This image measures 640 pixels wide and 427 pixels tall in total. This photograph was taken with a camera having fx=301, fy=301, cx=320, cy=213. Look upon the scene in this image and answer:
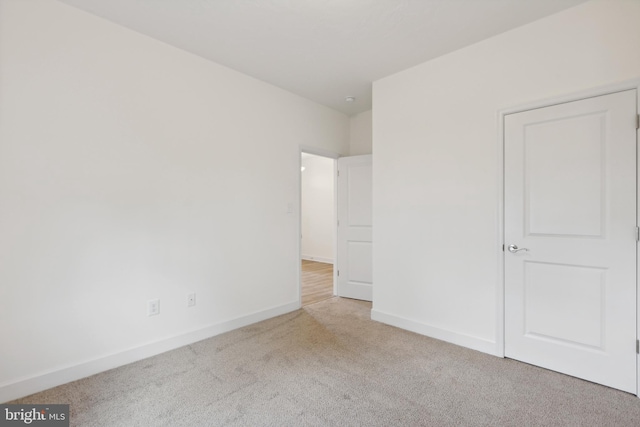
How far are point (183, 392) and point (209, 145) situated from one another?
2.06 m

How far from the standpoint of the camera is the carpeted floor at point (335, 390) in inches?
69.0

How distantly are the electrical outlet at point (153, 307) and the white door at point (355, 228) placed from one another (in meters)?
2.44

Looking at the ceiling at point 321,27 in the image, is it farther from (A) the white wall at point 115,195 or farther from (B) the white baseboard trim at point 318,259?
(B) the white baseboard trim at point 318,259

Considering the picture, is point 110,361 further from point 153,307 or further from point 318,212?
point 318,212

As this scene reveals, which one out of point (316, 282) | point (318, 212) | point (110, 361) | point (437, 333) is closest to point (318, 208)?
point (318, 212)

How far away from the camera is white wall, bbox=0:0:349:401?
1961 millimetres

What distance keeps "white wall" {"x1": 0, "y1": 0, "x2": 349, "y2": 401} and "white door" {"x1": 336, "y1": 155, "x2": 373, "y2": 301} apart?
4.20 ft

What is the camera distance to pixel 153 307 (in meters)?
2.54

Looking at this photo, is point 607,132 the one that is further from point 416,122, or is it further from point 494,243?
point 416,122

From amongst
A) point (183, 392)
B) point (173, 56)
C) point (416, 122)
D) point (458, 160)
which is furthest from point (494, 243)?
point (173, 56)

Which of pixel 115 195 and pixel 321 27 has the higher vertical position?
pixel 321 27

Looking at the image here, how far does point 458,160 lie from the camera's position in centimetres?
274

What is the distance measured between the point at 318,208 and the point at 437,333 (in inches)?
210

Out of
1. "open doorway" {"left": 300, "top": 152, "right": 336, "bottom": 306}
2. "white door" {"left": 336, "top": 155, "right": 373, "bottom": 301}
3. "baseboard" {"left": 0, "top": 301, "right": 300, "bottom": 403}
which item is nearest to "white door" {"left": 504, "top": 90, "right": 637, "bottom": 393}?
"white door" {"left": 336, "top": 155, "right": 373, "bottom": 301}
